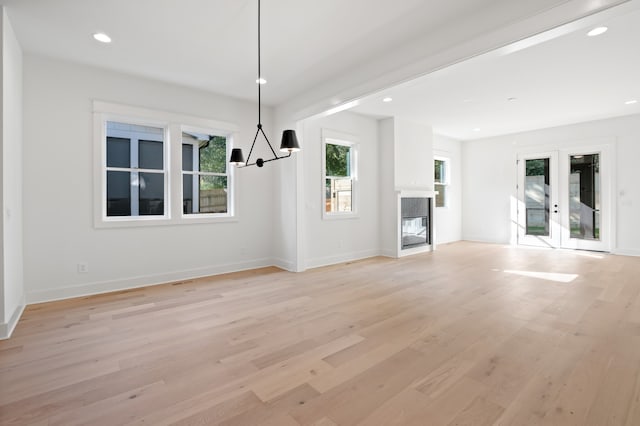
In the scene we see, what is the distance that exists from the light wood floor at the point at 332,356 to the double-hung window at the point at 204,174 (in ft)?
4.94

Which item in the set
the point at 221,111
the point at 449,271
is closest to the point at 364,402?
the point at 449,271

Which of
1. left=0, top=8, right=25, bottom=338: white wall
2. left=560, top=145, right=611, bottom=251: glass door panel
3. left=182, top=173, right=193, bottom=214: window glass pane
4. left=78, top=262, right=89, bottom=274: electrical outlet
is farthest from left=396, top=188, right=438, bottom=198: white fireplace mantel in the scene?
left=0, top=8, right=25, bottom=338: white wall

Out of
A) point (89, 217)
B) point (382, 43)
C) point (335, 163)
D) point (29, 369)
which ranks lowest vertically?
point (29, 369)

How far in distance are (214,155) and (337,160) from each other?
241cm

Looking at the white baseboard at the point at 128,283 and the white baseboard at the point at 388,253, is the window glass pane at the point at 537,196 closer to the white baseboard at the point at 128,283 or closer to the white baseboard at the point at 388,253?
the white baseboard at the point at 388,253

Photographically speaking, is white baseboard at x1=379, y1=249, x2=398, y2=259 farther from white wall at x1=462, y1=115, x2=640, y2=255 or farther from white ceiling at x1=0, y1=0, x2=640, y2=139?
white wall at x1=462, y1=115, x2=640, y2=255

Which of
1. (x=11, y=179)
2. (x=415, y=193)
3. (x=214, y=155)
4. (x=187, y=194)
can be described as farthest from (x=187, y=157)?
(x=415, y=193)

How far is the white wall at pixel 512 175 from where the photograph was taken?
6.62 m

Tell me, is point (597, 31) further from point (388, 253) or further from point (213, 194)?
point (213, 194)

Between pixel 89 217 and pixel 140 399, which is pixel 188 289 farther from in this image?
pixel 140 399

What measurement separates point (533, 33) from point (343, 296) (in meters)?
3.29

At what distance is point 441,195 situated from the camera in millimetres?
8812

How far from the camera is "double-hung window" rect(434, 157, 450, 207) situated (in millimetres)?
8680

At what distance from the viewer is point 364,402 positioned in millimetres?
1895
